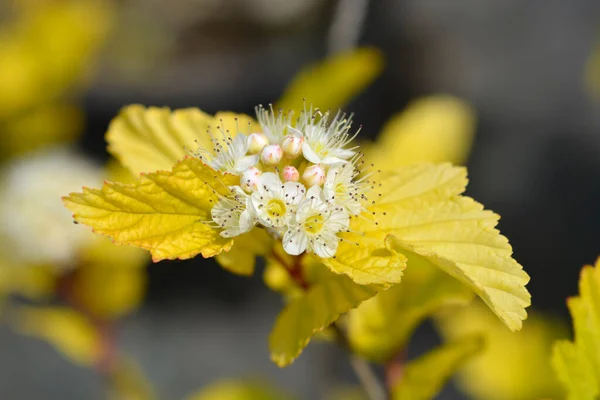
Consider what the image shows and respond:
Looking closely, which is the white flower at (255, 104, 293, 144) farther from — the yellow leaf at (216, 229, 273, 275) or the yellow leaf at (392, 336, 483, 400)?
the yellow leaf at (392, 336, 483, 400)

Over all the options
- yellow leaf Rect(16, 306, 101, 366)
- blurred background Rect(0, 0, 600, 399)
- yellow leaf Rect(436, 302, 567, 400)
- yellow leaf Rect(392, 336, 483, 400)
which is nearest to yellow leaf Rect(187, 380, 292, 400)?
yellow leaf Rect(16, 306, 101, 366)

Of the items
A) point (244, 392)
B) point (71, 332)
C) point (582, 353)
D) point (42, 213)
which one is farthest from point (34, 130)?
point (582, 353)

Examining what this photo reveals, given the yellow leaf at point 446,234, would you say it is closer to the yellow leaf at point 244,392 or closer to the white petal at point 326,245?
the white petal at point 326,245

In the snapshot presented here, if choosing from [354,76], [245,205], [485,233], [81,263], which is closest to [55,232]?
[81,263]

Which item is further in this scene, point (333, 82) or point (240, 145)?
point (333, 82)

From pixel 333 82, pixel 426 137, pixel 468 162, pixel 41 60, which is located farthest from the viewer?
pixel 468 162

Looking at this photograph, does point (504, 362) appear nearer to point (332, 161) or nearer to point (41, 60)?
point (332, 161)

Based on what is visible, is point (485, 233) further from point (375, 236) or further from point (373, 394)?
point (373, 394)
